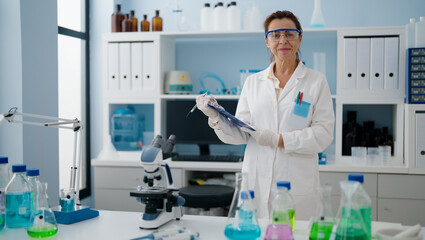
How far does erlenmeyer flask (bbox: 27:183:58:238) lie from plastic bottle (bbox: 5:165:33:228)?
9 cm

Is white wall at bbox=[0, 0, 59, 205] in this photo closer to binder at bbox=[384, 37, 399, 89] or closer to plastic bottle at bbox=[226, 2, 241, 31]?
plastic bottle at bbox=[226, 2, 241, 31]

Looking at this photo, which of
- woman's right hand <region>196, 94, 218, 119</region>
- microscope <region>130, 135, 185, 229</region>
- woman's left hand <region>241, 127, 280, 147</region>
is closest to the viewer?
microscope <region>130, 135, 185, 229</region>

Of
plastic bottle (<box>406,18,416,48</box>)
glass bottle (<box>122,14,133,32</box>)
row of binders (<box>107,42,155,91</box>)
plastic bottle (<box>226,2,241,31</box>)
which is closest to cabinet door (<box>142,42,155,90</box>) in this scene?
row of binders (<box>107,42,155,91</box>)

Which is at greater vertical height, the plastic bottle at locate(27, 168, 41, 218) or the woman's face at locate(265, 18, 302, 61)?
the woman's face at locate(265, 18, 302, 61)

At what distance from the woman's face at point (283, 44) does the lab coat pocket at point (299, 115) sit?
9.4 inches

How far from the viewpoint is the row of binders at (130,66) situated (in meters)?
3.55

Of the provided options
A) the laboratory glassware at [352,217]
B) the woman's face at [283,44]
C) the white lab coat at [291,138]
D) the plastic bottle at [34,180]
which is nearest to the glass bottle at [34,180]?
the plastic bottle at [34,180]

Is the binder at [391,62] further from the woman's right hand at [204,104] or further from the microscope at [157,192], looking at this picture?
the microscope at [157,192]

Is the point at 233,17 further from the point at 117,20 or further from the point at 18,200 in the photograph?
the point at 18,200

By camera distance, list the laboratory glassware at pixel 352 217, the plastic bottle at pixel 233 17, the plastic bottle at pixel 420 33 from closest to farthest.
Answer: the laboratory glassware at pixel 352 217, the plastic bottle at pixel 420 33, the plastic bottle at pixel 233 17

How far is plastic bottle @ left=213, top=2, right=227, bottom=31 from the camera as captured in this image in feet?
11.5

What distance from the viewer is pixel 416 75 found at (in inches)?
120

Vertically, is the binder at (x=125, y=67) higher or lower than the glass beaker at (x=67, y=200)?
higher

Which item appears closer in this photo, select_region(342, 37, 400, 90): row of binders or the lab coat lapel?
the lab coat lapel
